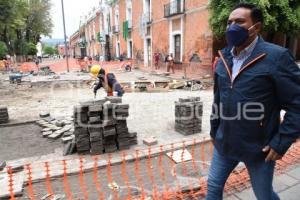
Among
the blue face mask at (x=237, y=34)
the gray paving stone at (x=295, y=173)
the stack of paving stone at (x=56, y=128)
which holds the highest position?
the blue face mask at (x=237, y=34)

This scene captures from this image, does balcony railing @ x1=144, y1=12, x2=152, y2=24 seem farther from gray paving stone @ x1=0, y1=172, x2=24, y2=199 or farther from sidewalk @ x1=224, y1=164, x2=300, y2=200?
sidewalk @ x1=224, y1=164, x2=300, y2=200

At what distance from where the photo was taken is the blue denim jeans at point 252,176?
208 centimetres

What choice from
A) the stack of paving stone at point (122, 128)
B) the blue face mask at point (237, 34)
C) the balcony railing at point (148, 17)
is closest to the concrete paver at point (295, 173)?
the blue face mask at point (237, 34)

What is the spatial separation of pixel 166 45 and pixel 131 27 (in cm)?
962

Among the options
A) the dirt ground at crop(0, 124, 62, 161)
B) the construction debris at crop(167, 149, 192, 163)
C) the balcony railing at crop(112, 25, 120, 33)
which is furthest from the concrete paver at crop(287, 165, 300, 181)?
the balcony railing at crop(112, 25, 120, 33)

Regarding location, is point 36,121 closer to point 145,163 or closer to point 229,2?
point 145,163

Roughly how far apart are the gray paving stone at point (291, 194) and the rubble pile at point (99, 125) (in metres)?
2.87

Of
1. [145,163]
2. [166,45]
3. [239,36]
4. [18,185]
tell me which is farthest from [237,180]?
[166,45]

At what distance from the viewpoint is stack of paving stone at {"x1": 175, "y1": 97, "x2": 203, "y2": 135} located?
6105 mm

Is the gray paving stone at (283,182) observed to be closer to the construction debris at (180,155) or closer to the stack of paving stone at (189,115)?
the construction debris at (180,155)

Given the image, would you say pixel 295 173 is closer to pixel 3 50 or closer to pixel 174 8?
pixel 174 8

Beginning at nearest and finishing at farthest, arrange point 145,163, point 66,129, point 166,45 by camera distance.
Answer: point 145,163
point 66,129
point 166,45

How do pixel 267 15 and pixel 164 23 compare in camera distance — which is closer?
pixel 267 15

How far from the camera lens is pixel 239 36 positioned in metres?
1.97
